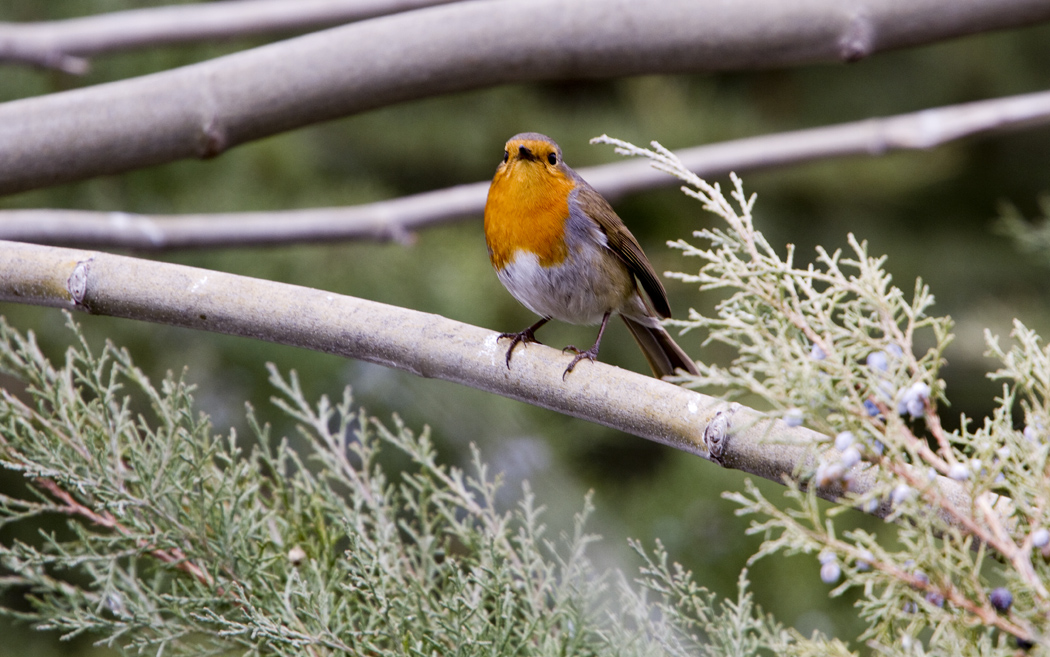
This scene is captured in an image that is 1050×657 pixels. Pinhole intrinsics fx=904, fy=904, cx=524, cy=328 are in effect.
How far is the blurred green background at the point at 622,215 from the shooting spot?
3.13 m

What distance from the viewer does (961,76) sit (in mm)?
5336

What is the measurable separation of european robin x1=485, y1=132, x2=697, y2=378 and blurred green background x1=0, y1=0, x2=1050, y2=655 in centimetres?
85

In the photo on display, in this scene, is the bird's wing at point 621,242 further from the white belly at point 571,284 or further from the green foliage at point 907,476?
the green foliage at point 907,476

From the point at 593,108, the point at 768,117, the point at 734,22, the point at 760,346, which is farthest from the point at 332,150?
the point at 760,346

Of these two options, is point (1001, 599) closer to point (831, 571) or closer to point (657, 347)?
point (831, 571)

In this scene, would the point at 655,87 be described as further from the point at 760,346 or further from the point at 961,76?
the point at 760,346

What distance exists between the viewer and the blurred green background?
123 inches

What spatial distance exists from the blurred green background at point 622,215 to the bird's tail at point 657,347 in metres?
0.64

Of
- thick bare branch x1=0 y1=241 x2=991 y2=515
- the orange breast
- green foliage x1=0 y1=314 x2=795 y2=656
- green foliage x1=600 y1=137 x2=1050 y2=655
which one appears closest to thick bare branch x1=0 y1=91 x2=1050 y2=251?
the orange breast

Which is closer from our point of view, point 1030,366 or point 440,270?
point 1030,366

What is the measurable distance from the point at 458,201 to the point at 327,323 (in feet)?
4.16

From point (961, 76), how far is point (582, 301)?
436 centimetres

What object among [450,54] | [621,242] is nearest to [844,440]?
[450,54]

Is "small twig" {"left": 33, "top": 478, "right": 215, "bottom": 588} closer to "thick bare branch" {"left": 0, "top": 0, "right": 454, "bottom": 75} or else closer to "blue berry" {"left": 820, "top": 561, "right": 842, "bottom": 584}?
"blue berry" {"left": 820, "top": 561, "right": 842, "bottom": 584}
